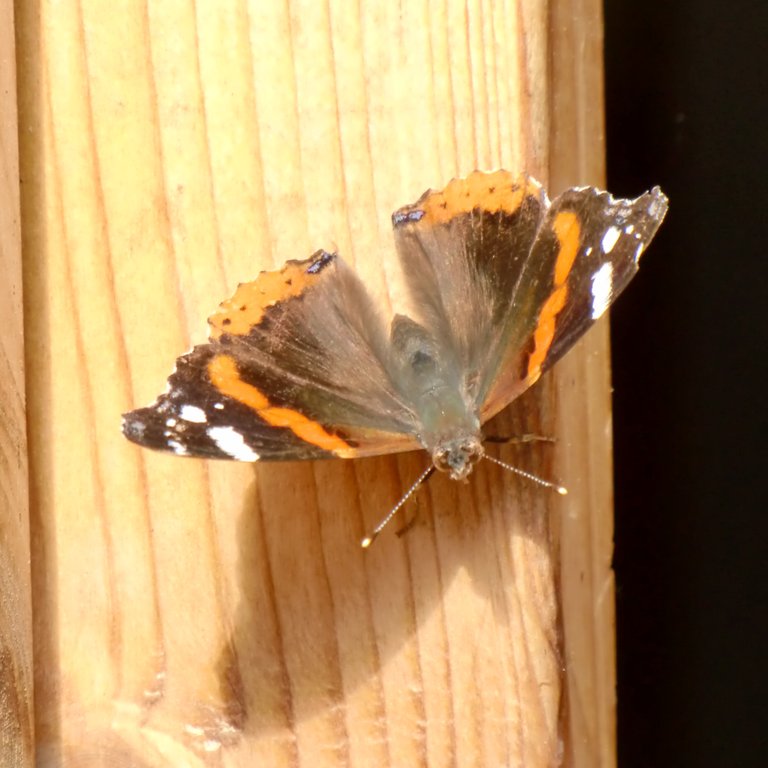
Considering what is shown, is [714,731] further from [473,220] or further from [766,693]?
[473,220]

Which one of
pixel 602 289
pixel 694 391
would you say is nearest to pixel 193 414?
pixel 602 289

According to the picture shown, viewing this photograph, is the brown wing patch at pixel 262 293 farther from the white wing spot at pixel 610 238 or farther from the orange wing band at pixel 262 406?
the white wing spot at pixel 610 238

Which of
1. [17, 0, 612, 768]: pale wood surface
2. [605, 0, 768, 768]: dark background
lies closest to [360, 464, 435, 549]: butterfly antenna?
[17, 0, 612, 768]: pale wood surface

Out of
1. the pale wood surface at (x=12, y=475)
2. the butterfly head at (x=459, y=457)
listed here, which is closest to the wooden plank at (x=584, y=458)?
the butterfly head at (x=459, y=457)

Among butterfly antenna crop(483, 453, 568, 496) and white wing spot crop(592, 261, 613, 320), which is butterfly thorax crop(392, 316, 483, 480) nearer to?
butterfly antenna crop(483, 453, 568, 496)

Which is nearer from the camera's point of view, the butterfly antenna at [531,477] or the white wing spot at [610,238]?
the butterfly antenna at [531,477]
